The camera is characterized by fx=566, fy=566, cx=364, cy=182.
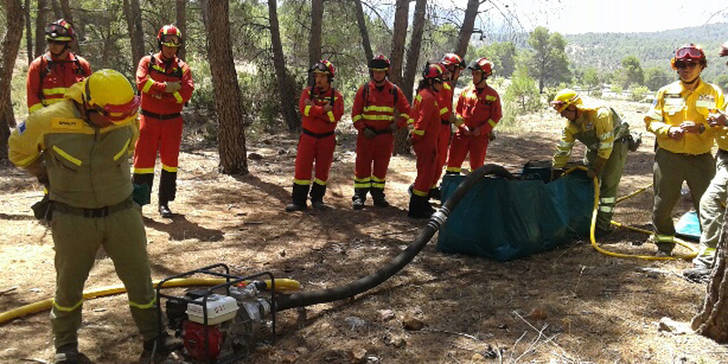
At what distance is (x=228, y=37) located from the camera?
27.8ft

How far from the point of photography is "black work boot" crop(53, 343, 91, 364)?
3385mm

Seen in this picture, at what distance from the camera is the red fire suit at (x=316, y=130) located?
275 inches

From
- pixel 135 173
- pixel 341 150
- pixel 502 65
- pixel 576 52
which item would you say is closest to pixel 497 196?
pixel 135 173

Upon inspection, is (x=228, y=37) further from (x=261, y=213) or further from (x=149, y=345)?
(x=149, y=345)

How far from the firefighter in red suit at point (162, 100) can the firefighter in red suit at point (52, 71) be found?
74 cm

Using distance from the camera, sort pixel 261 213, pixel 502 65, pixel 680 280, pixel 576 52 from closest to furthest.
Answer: pixel 680 280
pixel 261 213
pixel 502 65
pixel 576 52

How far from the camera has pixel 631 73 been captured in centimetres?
9000

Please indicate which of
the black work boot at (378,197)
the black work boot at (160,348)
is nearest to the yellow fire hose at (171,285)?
the black work boot at (160,348)

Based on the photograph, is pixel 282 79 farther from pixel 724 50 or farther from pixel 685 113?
pixel 724 50

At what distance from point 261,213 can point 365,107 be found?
6.28ft

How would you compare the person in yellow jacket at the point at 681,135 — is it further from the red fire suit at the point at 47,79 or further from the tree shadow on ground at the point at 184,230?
the red fire suit at the point at 47,79

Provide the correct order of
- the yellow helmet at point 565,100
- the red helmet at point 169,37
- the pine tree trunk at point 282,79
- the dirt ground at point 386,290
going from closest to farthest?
the dirt ground at point 386,290 < the yellow helmet at point 565,100 < the red helmet at point 169,37 < the pine tree trunk at point 282,79

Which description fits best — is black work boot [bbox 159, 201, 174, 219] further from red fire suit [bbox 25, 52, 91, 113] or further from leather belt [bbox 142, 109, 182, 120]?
red fire suit [bbox 25, 52, 91, 113]

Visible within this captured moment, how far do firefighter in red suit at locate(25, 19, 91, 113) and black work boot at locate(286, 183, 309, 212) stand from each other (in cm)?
285
